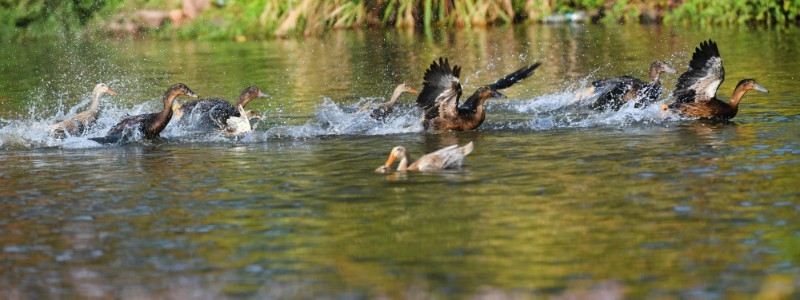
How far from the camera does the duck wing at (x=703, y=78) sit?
14.5 metres

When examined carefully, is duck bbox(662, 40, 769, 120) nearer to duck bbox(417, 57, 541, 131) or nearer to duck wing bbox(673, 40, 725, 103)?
duck wing bbox(673, 40, 725, 103)

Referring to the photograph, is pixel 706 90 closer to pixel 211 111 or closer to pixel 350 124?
pixel 350 124

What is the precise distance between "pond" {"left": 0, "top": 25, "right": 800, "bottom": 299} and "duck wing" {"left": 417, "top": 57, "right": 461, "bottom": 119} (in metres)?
0.28

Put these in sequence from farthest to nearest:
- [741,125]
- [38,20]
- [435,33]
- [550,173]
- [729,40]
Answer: [38,20], [435,33], [729,40], [741,125], [550,173]

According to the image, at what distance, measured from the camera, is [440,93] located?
14.5 m

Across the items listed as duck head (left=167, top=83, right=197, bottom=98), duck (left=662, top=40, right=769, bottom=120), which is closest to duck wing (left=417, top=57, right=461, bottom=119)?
duck (left=662, top=40, right=769, bottom=120)

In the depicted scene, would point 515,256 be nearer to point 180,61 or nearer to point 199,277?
point 199,277

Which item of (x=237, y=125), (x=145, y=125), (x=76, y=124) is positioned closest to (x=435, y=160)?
(x=237, y=125)

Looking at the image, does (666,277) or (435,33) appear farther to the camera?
(435,33)

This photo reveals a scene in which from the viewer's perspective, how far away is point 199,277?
25.4ft

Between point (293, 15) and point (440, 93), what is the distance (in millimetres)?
19598

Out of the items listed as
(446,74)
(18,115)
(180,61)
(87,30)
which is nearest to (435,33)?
(180,61)

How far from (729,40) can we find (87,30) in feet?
58.6

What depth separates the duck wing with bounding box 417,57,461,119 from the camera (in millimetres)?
14383
